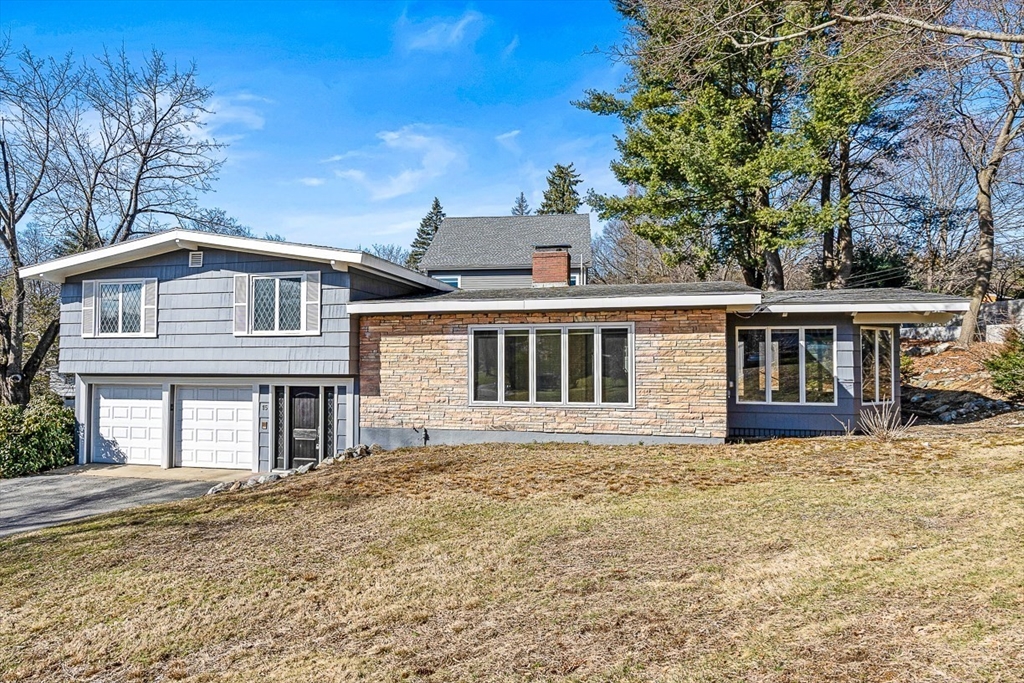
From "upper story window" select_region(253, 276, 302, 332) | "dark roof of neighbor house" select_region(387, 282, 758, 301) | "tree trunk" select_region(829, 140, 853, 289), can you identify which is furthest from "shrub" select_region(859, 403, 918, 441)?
"upper story window" select_region(253, 276, 302, 332)

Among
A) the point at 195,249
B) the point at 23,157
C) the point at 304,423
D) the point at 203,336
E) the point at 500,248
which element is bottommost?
the point at 304,423

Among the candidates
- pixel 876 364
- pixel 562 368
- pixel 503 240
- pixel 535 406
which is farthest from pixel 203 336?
pixel 503 240

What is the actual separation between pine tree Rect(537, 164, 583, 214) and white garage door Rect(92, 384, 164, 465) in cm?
3374

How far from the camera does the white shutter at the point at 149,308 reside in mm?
12750

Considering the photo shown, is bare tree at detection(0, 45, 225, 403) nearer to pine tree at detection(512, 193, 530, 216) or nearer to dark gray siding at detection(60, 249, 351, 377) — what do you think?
dark gray siding at detection(60, 249, 351, 377)

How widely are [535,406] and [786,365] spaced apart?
4.99 meters

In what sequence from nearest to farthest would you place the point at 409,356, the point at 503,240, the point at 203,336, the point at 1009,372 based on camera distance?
the point at 409,356, the point at 203,336, the point at 1009,372, the point at 503,240

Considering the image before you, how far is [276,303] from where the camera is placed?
12047 mm

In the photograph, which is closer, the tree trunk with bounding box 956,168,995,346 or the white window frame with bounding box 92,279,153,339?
the white window frame with bounding box 92,279,153,339

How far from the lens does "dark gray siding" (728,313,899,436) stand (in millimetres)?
11461

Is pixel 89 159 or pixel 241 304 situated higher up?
pixel 89 159

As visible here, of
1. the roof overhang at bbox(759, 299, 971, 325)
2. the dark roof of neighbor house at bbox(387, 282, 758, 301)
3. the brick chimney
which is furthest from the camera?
the brick chimney

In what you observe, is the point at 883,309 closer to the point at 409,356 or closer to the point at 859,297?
the point at 859,297

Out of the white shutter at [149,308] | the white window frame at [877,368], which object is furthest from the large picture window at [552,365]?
the white shutter at [149,308]
